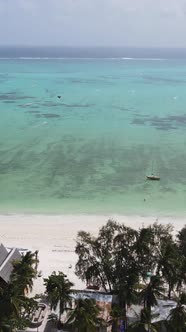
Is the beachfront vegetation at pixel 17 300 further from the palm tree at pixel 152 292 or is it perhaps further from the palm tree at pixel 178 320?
the palm tree at pixel 178 320

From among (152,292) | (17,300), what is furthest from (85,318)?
(152,292)

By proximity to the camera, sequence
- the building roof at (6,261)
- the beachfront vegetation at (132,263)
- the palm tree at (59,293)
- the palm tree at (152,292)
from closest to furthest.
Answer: the palm tree at (59,293), the palm tree at (152,292), the beachfront vegetation at (132,263), the building roof at (6,261)

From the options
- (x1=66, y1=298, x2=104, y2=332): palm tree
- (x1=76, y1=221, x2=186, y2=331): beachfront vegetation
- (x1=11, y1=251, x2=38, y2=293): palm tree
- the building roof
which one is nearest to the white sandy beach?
the building roof

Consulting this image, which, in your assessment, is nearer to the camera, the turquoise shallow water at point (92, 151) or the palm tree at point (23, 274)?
the palm tree at point (23, 274)

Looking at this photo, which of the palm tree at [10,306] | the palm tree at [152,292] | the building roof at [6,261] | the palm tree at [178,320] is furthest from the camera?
the building roof at [6,261]

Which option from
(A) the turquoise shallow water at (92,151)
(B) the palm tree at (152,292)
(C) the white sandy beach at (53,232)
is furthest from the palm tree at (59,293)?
(A) the turquoise shallow water at (92,151)

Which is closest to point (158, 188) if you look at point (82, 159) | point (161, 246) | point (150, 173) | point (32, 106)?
point (150, 173)

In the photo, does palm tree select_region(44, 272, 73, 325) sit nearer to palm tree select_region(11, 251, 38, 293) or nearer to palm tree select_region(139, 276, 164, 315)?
palm tree select_region(11, 251, 38, 293)
